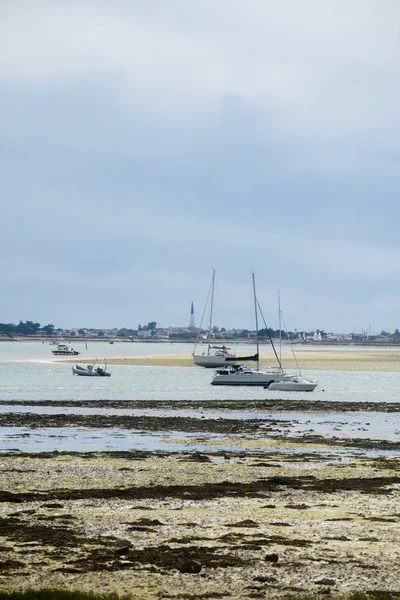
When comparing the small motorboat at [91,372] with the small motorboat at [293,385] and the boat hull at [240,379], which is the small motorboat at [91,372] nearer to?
the boat hull at [240,379]

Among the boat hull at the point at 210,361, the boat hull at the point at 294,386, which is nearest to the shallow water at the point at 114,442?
the boat hull at the point at 294,386

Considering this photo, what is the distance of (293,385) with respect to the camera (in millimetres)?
77062

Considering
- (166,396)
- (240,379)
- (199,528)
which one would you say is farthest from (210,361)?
(199,528)

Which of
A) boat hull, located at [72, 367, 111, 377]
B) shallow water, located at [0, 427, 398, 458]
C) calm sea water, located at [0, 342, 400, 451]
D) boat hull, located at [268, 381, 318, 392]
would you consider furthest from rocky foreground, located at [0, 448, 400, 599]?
boat hull, located at [72, 367, 111, 377]

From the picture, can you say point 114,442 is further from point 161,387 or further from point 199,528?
point 161,387

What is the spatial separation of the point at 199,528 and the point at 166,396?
5214cm

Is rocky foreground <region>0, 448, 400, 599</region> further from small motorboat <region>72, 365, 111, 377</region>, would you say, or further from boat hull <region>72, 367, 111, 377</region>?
boat hull <region>72, 367, 111, 377</region>

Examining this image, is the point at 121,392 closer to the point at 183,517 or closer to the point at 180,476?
the point at 180,476

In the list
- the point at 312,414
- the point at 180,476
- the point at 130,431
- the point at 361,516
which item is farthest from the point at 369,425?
the point at 361,516

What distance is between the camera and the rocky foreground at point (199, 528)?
44.6 ft

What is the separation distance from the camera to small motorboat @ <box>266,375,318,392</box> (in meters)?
76.8

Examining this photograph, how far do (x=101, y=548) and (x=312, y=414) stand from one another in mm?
39098

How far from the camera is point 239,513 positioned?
19.0 m

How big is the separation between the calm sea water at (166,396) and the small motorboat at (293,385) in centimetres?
95
